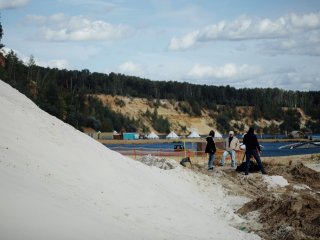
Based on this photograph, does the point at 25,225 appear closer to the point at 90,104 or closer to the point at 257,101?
the point at 90,104

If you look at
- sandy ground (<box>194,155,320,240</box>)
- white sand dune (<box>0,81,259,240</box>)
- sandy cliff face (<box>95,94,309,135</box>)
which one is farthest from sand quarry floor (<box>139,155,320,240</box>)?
sandy cliff face (<box>95,94,309,135</box>)

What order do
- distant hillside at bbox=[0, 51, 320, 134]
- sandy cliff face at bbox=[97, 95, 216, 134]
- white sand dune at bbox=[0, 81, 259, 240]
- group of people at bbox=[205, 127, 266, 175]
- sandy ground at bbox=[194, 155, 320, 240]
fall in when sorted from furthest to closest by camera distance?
sandy cliff face at bbox=[97, 95, 216, 134]
distant hillside at bbox=[0, 51, 320, 134]
group of people at bbox=[205, 127, 266, 175]
sandy ground at bbox=[194, 155, 320, 240]
white sand dune at bbox=[0, 81, 259, 240]

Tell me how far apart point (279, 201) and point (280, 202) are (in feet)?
0.51

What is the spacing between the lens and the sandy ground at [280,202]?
13922 mm

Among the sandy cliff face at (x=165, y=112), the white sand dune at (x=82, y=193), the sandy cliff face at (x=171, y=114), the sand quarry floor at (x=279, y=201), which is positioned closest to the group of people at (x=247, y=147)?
the sand quarry floor at (x=279, y=201)

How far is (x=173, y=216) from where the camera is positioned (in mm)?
13664

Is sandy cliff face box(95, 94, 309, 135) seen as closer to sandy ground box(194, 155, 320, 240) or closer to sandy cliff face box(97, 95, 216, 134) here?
sandy cliff face box(97, 95, 216, 134)

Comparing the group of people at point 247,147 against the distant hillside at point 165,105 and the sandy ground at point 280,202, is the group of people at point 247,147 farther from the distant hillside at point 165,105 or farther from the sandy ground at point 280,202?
the distant hillside at point 165,105

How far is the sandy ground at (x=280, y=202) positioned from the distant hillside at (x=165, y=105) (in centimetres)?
8147

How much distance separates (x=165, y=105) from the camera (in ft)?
531

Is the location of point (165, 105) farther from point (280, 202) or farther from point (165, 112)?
point (280, 202)

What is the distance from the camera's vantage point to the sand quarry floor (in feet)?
45.8

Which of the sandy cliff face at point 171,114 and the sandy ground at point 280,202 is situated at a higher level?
the sandy cliff face at point 171,114

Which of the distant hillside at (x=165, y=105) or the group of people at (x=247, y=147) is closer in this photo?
the group of people at (x=247, y=147)
